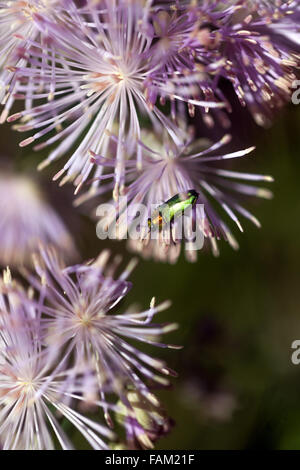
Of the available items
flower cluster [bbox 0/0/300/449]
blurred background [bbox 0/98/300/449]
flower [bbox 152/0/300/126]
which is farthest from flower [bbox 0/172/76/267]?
flower [bbox 152/0/300/126]

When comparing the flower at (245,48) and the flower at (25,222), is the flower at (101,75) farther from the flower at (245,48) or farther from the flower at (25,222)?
the flower at (25,222)

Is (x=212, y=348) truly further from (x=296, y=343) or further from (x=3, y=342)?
(x=3, y=342)

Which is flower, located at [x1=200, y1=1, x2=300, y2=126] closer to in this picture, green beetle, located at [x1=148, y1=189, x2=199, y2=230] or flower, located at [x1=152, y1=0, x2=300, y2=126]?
flower, located at [x1=152, y1=0, x2=300, y2=126]

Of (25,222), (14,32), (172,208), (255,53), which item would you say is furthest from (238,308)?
(14,32)

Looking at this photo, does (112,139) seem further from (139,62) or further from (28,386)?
(28,386)
